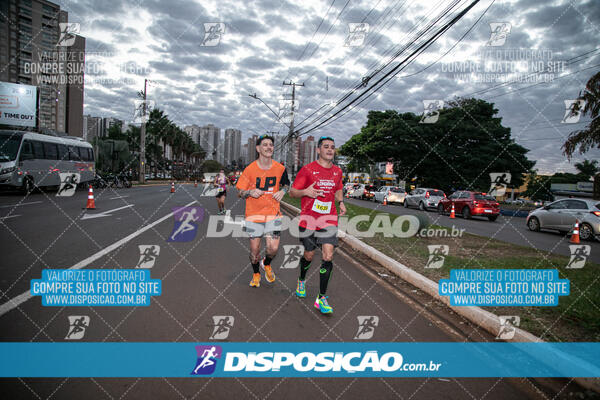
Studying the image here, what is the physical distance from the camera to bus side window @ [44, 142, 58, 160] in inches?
820

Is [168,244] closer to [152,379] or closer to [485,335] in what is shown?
[152,379]

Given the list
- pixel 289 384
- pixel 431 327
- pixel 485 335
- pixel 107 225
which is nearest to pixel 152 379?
pixel 289 384

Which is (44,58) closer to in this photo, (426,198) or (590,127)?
(426,198)

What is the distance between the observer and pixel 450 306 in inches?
179

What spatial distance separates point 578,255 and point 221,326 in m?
9.79

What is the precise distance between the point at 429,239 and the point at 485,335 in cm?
625

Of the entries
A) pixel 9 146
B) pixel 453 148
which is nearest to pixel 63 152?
pixel 9 146

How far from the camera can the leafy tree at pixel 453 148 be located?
36.9 meters

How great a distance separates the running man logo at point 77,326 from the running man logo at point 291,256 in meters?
3.30

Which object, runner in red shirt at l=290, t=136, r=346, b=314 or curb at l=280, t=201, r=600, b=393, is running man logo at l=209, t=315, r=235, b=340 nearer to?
runner in red shirt at l=290, t=136, r=346, b=314

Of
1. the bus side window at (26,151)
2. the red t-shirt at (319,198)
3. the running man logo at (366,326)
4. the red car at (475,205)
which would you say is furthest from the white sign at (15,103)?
the running man logo at (366,326)

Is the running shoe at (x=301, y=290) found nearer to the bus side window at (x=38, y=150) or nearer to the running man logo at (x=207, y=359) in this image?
the running man logo at (x=207, y=359)

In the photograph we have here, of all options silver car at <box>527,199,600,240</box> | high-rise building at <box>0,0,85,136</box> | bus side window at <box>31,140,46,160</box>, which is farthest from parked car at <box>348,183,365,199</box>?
high-rise building at <box>0,0,85,136</box>

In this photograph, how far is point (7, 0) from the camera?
63.1 meters
